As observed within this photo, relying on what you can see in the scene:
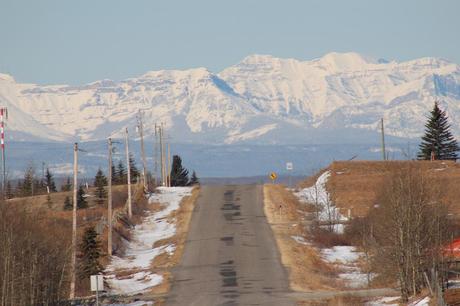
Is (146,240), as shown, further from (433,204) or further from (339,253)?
(433,204)

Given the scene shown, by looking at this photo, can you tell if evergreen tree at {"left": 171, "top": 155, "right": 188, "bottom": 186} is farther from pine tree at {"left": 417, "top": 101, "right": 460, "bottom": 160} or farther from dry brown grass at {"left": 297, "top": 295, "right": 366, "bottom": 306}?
dry brown grass at {"left": 297, "top": 295, "right": 366, "bottom": 306}

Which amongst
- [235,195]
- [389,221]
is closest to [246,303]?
[389,221]

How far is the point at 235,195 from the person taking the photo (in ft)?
371

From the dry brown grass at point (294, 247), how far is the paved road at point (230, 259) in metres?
0.71

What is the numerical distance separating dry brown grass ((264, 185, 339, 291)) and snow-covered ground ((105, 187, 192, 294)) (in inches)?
307

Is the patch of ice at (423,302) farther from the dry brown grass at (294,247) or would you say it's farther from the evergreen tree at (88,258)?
the evergreen tree at (88,258)

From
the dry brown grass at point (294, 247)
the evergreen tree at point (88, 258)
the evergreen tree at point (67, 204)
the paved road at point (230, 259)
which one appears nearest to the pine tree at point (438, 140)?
the dry brown grass at point (294, 247)

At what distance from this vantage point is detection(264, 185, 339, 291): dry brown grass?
68.8 metres

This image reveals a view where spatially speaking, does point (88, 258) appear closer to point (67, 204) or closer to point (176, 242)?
point (176, 242)

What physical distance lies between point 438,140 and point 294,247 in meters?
48.9

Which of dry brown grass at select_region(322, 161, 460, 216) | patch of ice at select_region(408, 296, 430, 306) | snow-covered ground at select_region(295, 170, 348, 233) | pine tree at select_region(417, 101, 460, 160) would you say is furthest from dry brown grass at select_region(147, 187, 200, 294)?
pine tree at select_region(417, 101, 460, 160)

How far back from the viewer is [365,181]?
108 metres

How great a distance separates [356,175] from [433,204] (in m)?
46.4

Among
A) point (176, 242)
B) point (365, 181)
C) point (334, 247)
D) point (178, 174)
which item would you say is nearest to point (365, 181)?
point (365, 181)
